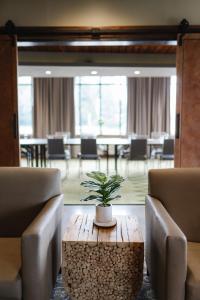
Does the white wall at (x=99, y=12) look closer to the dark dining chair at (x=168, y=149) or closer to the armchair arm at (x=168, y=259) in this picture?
the armchair arm at (x=168, y=259)

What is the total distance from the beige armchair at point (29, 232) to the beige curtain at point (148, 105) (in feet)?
25.5

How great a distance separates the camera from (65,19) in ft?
12.9

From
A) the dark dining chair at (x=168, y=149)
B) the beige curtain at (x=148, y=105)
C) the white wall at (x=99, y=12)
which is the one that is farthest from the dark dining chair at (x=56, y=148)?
the beige curtain at (x=148, y=105)

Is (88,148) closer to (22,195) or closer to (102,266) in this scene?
(22,195)

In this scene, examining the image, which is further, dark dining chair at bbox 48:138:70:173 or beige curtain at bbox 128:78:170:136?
beige curtain at bbox 128:78:170:136

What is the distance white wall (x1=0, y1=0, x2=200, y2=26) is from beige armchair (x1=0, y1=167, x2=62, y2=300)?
2.25 meters

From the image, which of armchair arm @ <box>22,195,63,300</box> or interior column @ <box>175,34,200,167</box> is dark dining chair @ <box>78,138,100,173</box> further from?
armchair arm @ <box>22,195,63,300</box>

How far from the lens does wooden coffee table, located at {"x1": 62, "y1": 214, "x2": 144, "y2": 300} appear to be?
2037 mm

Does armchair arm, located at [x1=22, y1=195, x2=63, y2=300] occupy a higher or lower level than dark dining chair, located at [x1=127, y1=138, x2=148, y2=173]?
lower

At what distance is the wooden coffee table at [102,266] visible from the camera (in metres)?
2.04

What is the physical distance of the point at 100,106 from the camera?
1033 centimetres

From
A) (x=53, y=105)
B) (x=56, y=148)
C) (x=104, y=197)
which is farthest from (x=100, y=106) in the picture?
(x=104, y=197)

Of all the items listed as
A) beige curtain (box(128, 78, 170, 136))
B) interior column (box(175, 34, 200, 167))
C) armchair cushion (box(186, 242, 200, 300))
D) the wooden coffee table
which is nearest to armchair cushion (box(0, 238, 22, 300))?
the wooden coffee table

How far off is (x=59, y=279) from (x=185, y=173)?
49.9 inches
